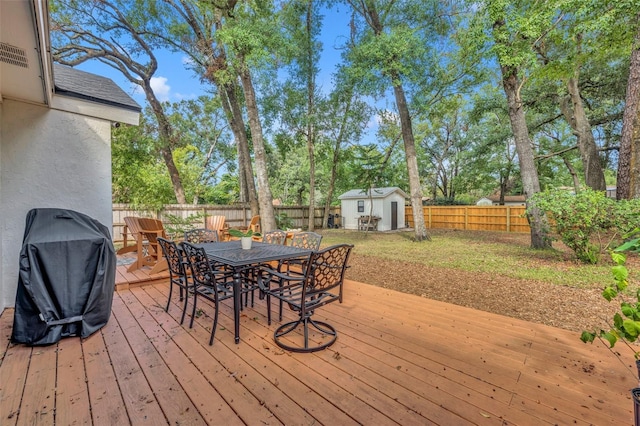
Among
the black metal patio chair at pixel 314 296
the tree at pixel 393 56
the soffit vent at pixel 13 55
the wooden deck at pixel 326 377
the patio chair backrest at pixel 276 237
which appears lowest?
the wooden deck at pixel 326 377

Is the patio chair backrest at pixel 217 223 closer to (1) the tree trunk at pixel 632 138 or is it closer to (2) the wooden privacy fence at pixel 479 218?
(1) the tree trunk at pixel 632 138

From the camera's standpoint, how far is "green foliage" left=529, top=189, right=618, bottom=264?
4918 millimetres

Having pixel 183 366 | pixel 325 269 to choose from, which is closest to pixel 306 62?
pixel 325 269

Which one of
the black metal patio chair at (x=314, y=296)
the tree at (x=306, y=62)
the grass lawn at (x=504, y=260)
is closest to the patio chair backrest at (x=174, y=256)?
the black metal patio chair at (x=314, y=296)

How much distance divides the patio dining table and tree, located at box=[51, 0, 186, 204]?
9.28 meters

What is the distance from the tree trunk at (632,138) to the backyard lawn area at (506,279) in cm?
148

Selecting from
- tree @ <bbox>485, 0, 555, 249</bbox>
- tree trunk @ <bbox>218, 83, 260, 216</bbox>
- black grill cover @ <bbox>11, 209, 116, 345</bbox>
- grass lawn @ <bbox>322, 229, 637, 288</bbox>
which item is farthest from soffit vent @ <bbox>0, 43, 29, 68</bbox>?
tree trunk @ <bbox>218, 83, 260, 216</bbox>

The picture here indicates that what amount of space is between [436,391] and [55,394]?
2.37m

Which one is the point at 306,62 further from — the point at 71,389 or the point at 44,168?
the point at 71,389

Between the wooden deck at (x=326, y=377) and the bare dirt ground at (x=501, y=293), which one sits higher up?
the wooden deck at (x=326, y=377)

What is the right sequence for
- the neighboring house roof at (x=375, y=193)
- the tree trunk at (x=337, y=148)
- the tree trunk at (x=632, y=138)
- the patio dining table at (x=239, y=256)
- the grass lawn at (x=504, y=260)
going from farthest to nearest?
the neighboring house roof at (x=375, y=193) < the tree trunk at (x=337, y=148) < the tree trunk at (x=632, y=138) < the grass lawn at (x=504, y=260) < the patio dining table at (x=239, y=256)

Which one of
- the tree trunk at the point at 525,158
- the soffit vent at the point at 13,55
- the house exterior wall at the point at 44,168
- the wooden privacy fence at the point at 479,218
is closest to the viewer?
the soffit vent at the point at 13,55

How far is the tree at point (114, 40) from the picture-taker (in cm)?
994

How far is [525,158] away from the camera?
7023 mm
